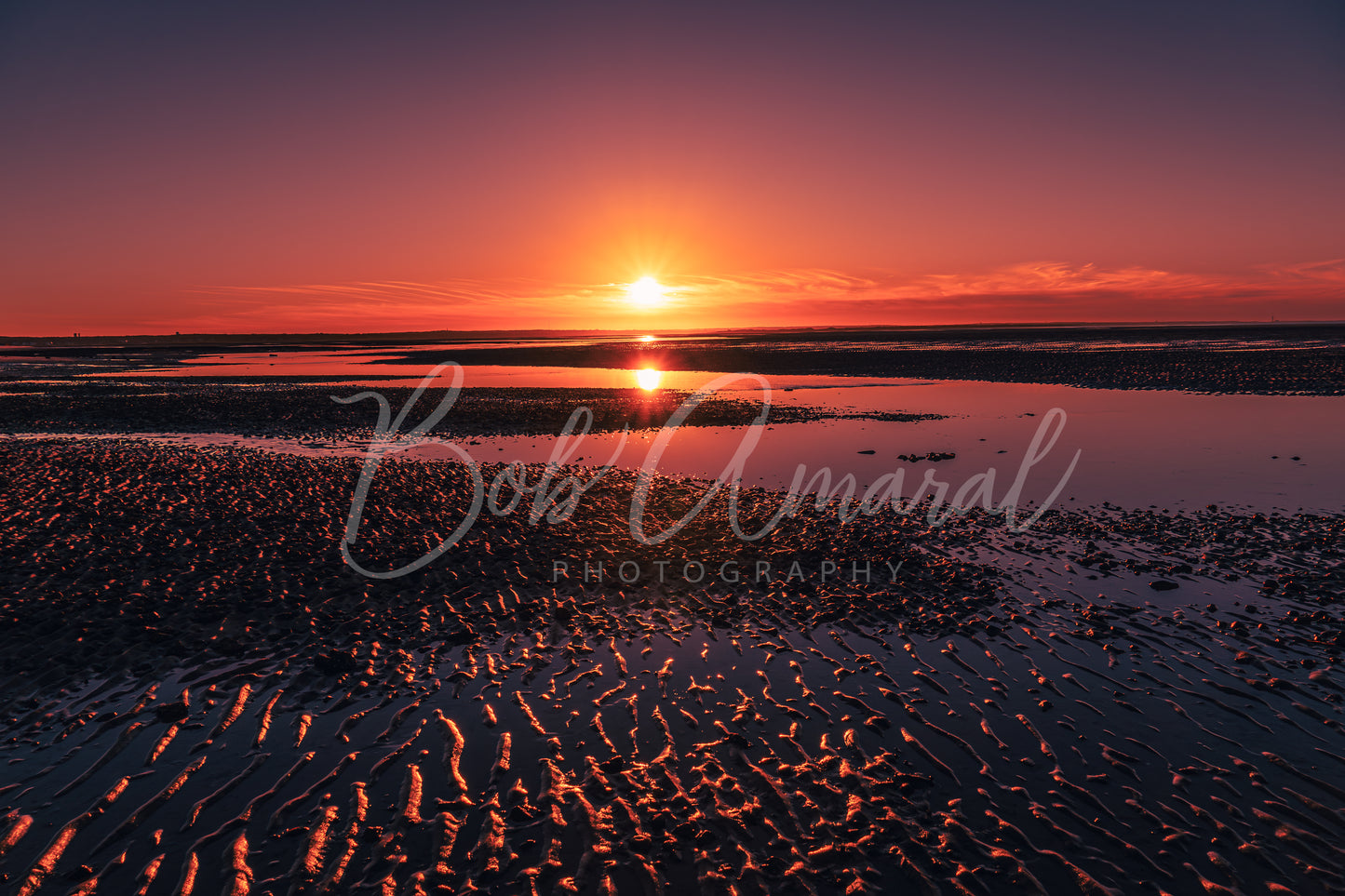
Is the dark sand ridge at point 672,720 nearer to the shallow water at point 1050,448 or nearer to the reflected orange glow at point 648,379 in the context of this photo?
the shallow water at point 1050,448

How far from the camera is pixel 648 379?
70625 millimetres

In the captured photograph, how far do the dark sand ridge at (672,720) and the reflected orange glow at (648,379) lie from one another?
→ 4506cm

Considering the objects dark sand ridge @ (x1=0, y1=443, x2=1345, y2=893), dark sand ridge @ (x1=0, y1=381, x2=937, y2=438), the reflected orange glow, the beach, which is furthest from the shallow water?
the reflected orange glow

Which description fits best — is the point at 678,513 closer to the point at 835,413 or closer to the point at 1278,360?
the point at 835,413

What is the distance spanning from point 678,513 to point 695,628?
7.67 metres

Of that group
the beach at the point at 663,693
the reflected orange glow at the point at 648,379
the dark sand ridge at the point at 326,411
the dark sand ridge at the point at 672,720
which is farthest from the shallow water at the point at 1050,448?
the reflected orange glow at the point at 648,379

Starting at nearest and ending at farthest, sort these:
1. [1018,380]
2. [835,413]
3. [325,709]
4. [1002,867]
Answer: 1. [1002,867]
2. [325,709]
3. [835,413]
4. [1018,380]

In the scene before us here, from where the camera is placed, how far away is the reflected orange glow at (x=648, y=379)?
62.3 metres

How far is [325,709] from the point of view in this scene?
10.2m

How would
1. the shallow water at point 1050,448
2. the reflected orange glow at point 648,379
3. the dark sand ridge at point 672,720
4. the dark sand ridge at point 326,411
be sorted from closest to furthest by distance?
the dark sand ridge at point 672,720 → the shallow water at point 1050,448 → the dark sand ridge at point 326,411 → the reflected orange glow at point 648,379

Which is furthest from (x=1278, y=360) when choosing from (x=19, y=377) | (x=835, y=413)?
(x=19, y=377)

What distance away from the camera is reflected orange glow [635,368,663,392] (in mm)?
62281

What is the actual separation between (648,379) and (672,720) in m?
61.8

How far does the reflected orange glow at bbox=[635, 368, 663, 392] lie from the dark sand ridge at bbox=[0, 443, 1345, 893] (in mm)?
45058
